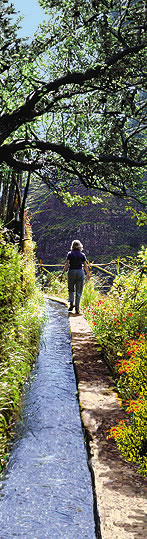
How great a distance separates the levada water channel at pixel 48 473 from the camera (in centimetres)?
252

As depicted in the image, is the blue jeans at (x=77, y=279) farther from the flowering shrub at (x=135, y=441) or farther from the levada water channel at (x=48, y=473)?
the flowering shrub at (x=135, y=441)

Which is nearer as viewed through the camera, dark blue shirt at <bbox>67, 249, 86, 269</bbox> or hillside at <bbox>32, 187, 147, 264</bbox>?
dark blue shirt at <bbox>67, 249, 86, 269</bbox>

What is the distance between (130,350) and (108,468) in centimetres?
147

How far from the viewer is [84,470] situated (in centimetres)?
313

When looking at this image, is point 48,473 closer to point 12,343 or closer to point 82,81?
point 12,343

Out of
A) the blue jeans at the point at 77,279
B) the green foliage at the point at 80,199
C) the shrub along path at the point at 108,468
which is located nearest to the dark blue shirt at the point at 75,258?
the blue jeans at the point at 77,279

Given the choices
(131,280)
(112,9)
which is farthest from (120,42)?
(131,280)

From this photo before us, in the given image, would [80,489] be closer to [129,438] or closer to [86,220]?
[129,438]

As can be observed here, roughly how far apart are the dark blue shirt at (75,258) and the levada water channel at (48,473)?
15.9 ft

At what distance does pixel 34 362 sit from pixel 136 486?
12.2ft

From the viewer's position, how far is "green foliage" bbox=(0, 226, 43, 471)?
12.5 ft

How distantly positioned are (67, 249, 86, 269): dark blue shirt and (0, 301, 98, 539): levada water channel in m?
4.84

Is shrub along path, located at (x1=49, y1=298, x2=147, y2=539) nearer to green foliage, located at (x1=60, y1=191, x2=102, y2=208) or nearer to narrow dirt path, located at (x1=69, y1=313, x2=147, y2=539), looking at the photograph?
narrow dirt path, located at (x1=69, y1=313, x2=147, y2=539)

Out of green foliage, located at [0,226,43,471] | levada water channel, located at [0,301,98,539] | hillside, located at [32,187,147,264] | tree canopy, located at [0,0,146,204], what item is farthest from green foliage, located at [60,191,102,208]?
hillside, located at [32,187,147,264]
